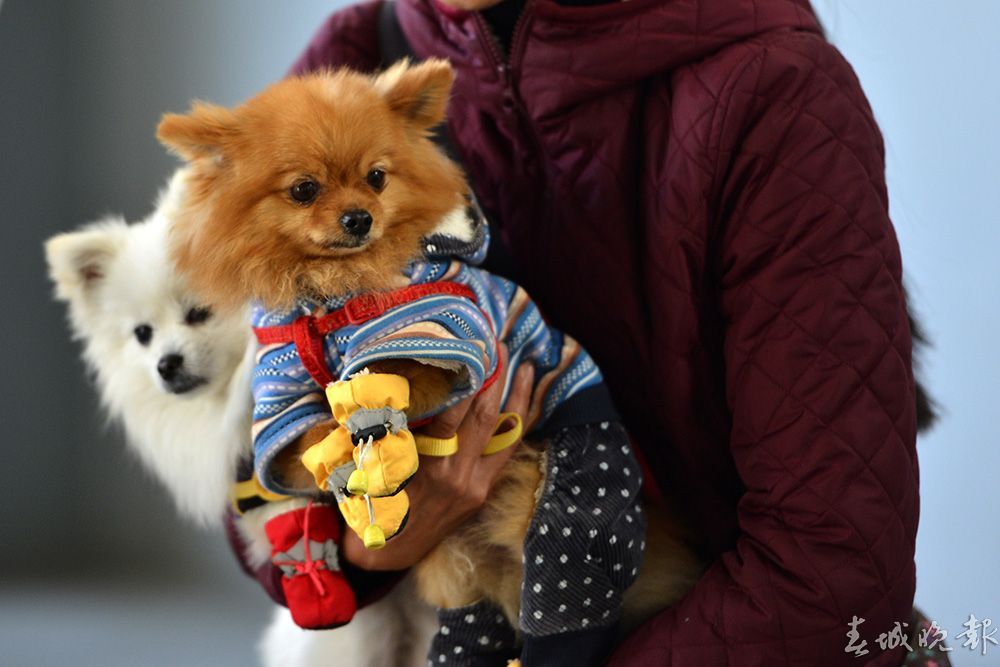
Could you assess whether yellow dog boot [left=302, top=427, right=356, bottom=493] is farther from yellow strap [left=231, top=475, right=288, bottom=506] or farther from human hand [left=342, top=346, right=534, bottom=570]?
yellow strap [left=231, top=475, right=288, bottom=506]

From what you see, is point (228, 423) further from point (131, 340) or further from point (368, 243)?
point (368, 243)

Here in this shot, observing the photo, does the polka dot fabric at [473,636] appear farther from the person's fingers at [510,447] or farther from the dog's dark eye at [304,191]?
the dog's dark eye at [304,191]

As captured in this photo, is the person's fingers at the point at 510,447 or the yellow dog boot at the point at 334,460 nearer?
the yellow dog boot at the point at 334,460

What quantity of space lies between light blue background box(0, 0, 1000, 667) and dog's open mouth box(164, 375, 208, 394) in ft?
2.72

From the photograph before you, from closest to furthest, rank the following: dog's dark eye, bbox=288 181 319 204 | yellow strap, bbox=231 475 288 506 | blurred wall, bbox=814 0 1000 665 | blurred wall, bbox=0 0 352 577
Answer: dog's dark eye, bbox=288 181 319 204
yellow strap, bbox=231 475 288 506
blurred wall, bbox=814 0 1000 665
blurred wall, bbox=0 0 352 577

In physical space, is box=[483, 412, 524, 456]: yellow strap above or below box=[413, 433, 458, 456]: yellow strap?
below

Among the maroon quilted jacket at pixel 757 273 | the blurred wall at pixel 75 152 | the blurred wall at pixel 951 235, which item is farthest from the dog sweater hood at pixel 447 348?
the blurred wall at pixel 75 152

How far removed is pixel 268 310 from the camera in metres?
1.02

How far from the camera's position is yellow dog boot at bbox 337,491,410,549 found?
860 millimetres

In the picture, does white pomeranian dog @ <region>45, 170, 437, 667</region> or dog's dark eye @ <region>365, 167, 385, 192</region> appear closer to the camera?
dog's dark eye @ <region>365, 167, 385, 192</region>

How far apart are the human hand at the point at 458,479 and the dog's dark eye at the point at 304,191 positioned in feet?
0.87

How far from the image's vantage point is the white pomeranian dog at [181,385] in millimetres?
1249

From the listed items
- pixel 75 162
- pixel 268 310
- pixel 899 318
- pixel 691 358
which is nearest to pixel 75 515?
pixel 75 162

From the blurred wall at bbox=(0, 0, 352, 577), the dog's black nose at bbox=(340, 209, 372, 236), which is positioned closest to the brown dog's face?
the dog's black nose at bbox=(340, 209, 372, 236)
